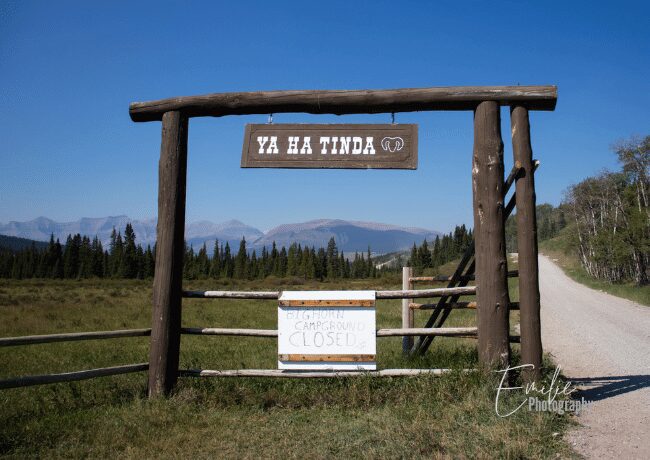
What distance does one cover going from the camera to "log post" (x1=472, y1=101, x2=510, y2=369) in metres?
5.52

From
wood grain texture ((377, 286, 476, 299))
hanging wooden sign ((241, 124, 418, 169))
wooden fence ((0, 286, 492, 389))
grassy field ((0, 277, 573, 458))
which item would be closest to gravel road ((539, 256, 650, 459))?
grassy field ((0, 277, 573, 458))

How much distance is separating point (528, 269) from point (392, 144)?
7.28 ft

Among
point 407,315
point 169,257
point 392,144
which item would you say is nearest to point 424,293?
point 392,144

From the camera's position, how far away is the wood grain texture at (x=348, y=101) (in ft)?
19.0

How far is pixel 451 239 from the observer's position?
136250 mm

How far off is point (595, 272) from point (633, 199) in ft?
47.2

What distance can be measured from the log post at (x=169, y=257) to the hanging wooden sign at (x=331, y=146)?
86 centimetres

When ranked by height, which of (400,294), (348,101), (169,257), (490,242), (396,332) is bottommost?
(396,332)

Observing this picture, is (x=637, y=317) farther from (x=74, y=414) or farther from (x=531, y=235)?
(x=74, y=414)

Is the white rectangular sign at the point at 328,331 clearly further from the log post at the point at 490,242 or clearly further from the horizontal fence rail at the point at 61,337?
the horizontal fence rail at the point at 61,337

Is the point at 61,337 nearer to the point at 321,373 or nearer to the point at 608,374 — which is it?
the point at 321,373

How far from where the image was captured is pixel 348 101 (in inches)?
238

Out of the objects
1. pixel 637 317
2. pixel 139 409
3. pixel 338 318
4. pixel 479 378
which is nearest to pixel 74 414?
pixel 139 409

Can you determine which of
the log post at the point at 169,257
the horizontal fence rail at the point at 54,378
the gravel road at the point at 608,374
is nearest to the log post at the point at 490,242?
the gravel road at the point at 608,374
